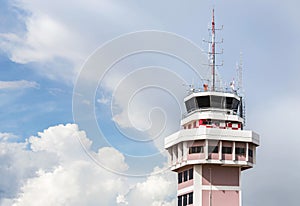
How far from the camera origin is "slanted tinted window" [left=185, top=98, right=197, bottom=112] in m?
94.1

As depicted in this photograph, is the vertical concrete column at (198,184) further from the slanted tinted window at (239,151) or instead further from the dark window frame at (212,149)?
the slanted tinted window at (239,151)

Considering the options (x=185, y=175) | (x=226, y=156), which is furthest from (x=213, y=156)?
(x=185, y=175)

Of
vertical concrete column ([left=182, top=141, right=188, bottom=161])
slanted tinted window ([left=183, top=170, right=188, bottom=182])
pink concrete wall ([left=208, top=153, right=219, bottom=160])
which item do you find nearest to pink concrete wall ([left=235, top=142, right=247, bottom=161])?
pink concrete wall ([left=208, top=153, right=219, bottom=160])

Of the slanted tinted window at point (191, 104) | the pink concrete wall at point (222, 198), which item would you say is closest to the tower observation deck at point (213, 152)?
the pink concrete wall at point (222, 198)

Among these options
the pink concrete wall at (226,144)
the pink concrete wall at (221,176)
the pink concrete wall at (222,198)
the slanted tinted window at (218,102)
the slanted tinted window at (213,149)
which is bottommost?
the pink concrete wall at (222,198)

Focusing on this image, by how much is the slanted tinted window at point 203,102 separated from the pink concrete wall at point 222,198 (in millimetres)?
14643

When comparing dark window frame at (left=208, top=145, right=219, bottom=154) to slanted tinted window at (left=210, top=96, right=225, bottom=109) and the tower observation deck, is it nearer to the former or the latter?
the tower observation deck

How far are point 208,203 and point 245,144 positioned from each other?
11016 mm

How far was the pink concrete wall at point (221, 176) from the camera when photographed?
287 feet

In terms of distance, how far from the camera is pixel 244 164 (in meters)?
87.8

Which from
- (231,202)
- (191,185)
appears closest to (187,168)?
(191,185)

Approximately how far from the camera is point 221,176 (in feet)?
289

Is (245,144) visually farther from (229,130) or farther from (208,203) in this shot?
(208,203)

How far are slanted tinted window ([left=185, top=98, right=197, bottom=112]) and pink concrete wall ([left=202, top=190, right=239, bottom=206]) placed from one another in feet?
49.9
